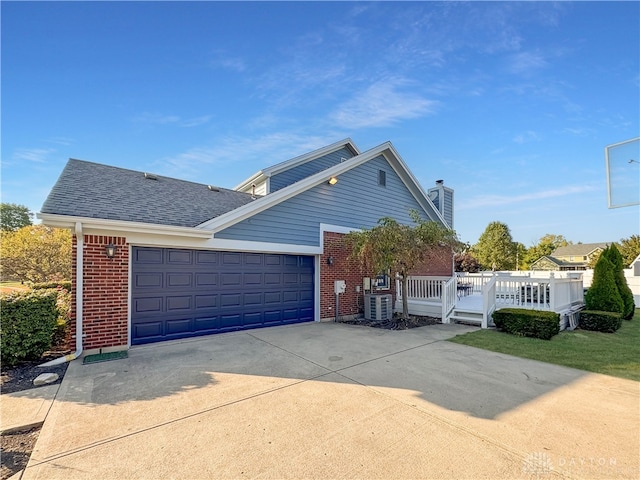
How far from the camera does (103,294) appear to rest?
19.9ft

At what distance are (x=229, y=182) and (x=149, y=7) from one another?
8.11 m

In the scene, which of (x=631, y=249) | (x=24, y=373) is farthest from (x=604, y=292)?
(x=631, y=249)

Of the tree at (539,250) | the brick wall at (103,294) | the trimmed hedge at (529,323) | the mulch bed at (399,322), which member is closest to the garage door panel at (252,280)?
the brick wall at (103,294)

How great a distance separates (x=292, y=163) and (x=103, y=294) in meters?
7.66

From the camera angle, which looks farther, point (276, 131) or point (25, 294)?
point (276, 131)

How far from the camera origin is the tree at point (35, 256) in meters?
16.9

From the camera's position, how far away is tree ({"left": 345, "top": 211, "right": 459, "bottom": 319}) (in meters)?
8.78

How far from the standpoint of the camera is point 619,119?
33.3 ft

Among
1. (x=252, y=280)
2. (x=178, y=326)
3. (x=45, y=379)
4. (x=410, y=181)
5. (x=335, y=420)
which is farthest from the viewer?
(x=410, y=181)

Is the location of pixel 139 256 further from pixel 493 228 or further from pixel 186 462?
pixel 493 228

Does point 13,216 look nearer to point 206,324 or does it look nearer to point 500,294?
point 206,324

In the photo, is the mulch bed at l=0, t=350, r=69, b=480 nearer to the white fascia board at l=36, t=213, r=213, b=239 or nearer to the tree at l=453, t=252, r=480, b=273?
the white fascia board at l=36, t=213, r=213, b=239

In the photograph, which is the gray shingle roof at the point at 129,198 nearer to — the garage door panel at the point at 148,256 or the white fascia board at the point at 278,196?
the white fascia board at the point at 278,196

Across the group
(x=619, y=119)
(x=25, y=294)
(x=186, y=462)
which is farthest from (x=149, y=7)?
(x=619, y=119)
